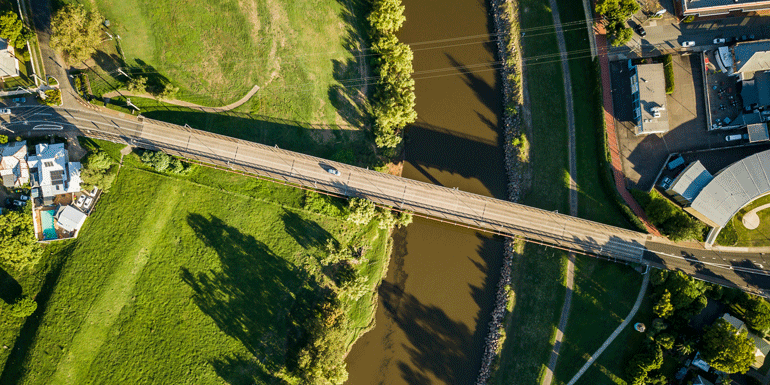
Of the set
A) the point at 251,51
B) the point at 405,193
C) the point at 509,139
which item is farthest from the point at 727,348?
the point at 251,51

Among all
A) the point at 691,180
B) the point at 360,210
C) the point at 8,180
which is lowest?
the point at 8,180

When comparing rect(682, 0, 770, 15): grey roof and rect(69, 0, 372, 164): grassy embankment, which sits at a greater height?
rect(682, 0, 770, 15): grey roof

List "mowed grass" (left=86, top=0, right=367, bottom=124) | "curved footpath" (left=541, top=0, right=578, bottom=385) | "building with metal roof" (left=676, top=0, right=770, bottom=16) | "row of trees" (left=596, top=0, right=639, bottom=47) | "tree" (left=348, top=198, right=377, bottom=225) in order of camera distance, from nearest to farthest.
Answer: "tree" (left=348, top=198, right=377, bottom=225) < "row of trees" (left=596, top=0, right=639, bottom=47) < "building with metal roof" (left=676, top=0, right=770, bottom=16) < "curved footpath" (left=541, top=0, right=578, bottom=385) < "mowed grass" (left=86, top=0, right=367, bottom=124)

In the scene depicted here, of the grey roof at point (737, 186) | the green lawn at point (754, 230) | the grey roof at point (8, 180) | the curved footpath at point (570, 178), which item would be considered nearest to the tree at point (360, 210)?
the curved footpath at point (570, 178)

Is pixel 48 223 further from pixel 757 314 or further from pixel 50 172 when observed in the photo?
pixel 757 314

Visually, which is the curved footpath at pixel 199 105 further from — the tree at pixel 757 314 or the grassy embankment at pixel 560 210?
the tree at pixel 757 314

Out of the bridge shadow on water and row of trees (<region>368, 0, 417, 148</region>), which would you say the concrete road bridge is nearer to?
the bridge shadow on water

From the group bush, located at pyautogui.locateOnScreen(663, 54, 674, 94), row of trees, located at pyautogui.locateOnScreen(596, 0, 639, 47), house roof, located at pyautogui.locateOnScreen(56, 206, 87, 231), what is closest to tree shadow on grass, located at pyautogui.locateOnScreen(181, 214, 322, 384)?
house roof, located at pyautogui.locateOnScreen(56, 206, 87, 231)

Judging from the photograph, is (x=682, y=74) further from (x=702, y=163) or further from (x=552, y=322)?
(x=552, y=322)
